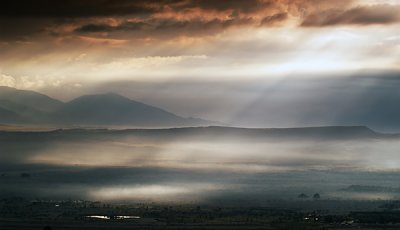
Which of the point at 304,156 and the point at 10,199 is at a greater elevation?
the point at 304,156

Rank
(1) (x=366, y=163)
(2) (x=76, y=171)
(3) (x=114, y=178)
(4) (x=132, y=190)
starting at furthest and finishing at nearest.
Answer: (1) (x=366, y=163) → (2) (x=76, y=171) → (3) (x=114, y=178) → (4) (x=132, y=190)

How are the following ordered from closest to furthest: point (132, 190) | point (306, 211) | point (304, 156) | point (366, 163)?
point (306, 211), point (132, 190), point (366, 163), point (304, 156)

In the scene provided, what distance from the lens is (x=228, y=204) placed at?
10144 centimetres

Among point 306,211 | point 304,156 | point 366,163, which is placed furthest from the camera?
point 304,156

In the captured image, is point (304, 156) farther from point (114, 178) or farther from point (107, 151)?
point (114, 178)

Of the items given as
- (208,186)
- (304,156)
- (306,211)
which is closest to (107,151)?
(304,156)

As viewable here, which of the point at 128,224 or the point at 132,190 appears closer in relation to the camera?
the point at 128,224

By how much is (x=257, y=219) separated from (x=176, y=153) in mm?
108493

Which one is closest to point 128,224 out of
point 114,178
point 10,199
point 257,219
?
point 257,219

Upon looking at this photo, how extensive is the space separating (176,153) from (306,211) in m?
102

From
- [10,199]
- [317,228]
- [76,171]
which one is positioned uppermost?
[76,171]

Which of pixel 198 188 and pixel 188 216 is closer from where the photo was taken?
pixel 188 216

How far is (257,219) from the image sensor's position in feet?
282

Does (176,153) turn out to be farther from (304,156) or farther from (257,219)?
(257,219)
